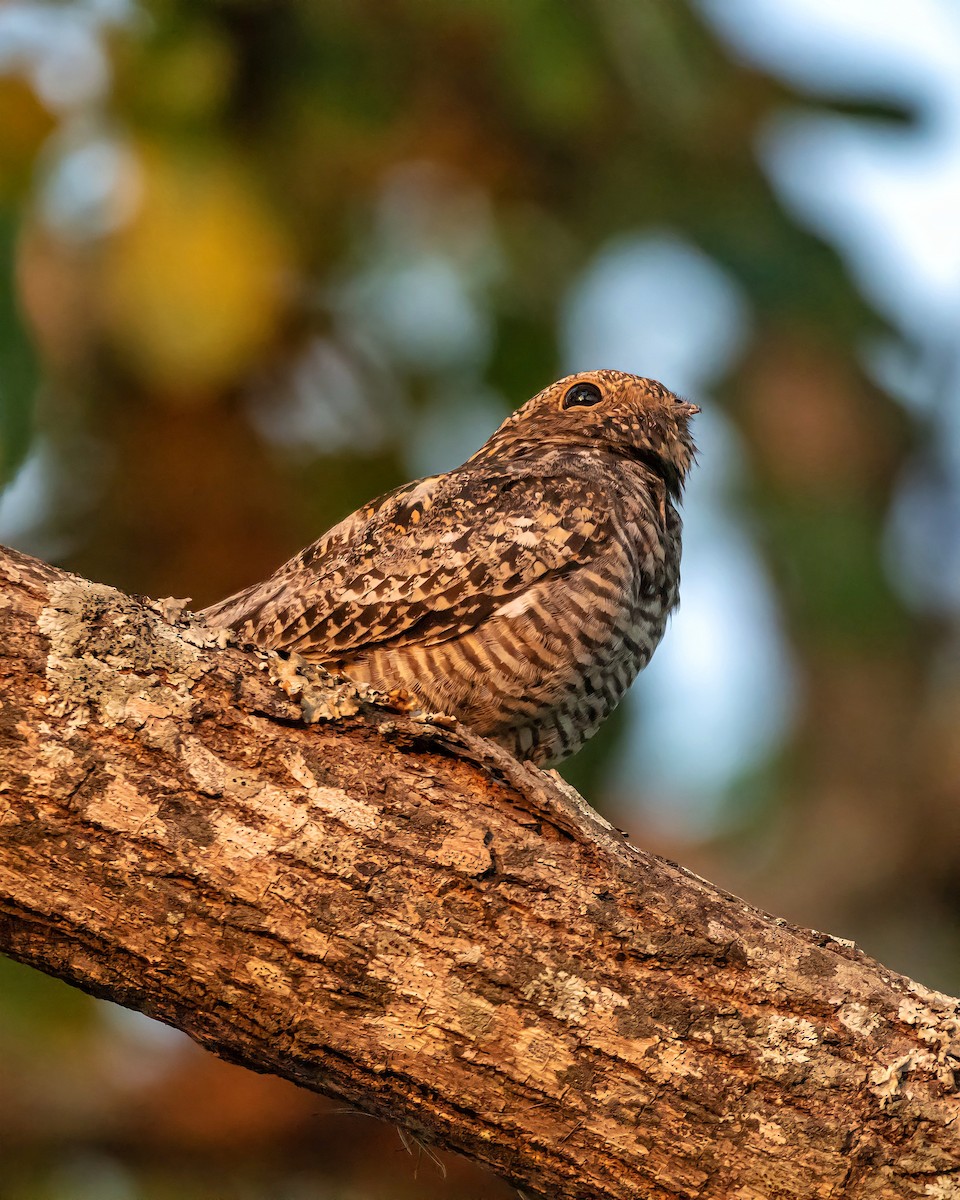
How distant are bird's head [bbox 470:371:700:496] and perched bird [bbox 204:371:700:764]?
38 centimetres

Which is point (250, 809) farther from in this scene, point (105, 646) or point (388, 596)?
point (388, 596)

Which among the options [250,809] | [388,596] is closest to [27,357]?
[388,596]

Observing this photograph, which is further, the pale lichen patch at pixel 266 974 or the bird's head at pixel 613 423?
the bird's head at pixel 613 423

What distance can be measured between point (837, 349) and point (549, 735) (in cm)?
502

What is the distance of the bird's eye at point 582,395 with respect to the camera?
17.5 ft

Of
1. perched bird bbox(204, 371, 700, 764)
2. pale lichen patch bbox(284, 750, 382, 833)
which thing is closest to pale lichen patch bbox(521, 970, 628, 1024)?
pale lichen patch bbox(284, 750, 382, 833)

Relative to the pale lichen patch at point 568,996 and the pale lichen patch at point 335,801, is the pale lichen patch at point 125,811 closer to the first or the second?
the pale lichen patch at point 335,801

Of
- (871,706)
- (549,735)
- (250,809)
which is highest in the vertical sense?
(871,706)

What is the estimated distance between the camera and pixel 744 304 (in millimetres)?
6445

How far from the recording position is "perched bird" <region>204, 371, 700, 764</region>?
4035 mm

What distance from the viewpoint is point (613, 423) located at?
5.21 m

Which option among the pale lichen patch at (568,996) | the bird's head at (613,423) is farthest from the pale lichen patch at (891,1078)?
the bird's head at (613,423)

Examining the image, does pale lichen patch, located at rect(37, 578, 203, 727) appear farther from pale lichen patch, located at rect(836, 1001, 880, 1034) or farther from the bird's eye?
the bird's eye

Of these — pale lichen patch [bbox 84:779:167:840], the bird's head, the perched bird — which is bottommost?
pale lichen patch [bbox 84:779:167:840]
